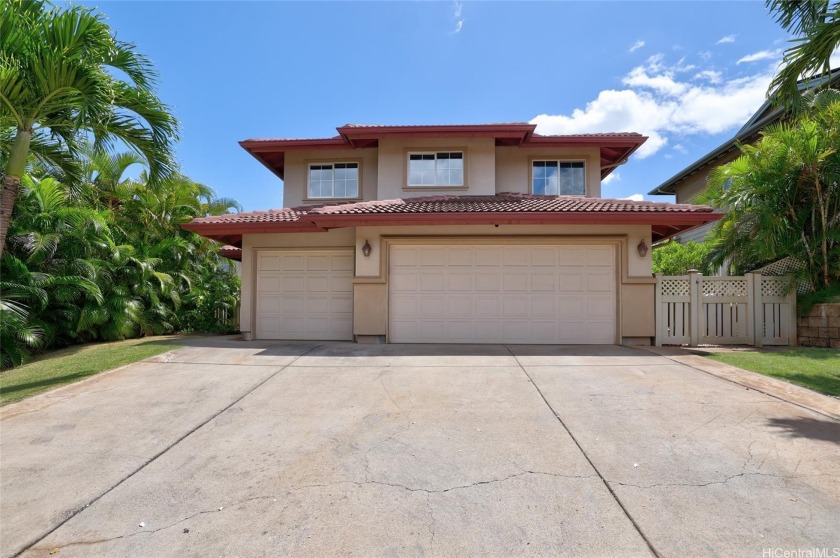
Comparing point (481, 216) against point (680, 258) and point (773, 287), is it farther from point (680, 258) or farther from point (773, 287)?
point (680, 258)

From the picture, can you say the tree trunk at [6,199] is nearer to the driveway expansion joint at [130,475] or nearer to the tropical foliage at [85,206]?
the tropical foliage at [85,206]

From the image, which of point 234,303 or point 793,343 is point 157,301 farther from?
point 793,343

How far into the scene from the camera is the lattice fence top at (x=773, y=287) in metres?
9.80

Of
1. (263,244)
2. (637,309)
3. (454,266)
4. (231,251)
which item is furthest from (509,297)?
(231,251)

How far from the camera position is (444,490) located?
3209 millimetres

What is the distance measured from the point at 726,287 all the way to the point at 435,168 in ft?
26.9

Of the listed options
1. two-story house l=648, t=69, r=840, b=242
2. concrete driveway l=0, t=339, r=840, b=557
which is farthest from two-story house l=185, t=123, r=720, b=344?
two-story house l=648, t=69, r=840, b=242

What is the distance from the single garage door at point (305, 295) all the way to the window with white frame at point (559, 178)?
647cm

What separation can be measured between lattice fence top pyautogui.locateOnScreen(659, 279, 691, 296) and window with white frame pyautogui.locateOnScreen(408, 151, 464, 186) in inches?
246

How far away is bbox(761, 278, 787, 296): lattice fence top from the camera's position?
32.2ft

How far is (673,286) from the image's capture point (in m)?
9.98

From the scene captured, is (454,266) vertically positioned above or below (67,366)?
above

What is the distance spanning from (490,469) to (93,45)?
8.27 meters

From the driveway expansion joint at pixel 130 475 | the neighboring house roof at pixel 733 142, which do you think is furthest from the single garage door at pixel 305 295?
the neighboring house roof at pixel 733 142
